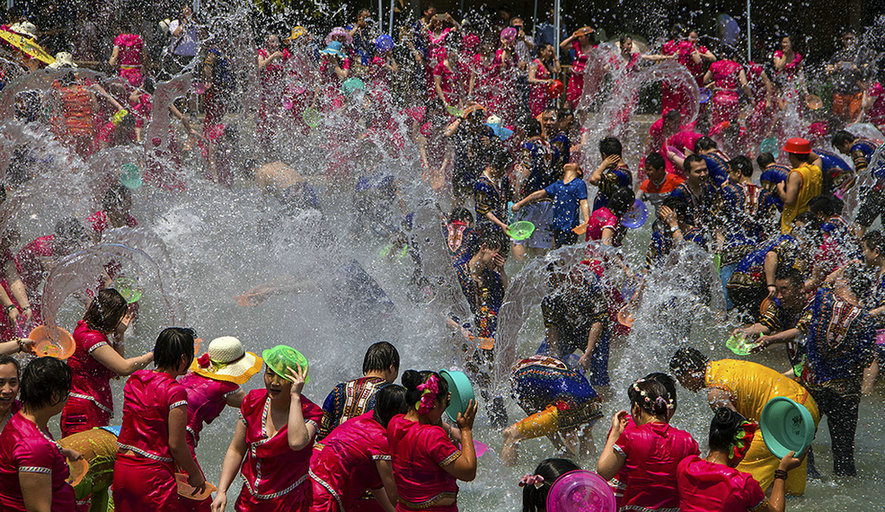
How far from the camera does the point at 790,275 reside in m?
6.62

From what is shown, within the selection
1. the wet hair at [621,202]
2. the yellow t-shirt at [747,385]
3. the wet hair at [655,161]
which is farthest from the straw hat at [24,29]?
the yellow t-shirt at [747,385]

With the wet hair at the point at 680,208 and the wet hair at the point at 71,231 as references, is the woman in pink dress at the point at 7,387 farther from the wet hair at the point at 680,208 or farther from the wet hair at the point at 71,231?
the wet hair at the point at 680,208

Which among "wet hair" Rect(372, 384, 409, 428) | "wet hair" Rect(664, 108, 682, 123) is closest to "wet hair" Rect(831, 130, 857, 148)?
"wet hair" Rect(664, 108, 682, 123)

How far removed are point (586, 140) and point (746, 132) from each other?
2404 mm

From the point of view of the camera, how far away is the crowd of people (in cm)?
402

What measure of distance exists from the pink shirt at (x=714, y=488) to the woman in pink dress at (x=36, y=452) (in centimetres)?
253

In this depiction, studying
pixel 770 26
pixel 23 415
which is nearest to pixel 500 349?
pixel 23 415

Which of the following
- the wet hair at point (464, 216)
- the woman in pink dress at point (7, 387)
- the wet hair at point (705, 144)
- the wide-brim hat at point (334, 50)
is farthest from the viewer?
the wide-brim hat at point (334, 50)

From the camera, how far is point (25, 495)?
12.2 feet

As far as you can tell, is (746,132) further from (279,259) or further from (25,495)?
(25,495)

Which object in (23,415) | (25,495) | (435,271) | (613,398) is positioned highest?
(23,415)

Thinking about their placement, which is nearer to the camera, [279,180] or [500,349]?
[500,349]

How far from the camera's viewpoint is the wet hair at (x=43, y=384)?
150 inches

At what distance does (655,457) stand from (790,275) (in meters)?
3.16
